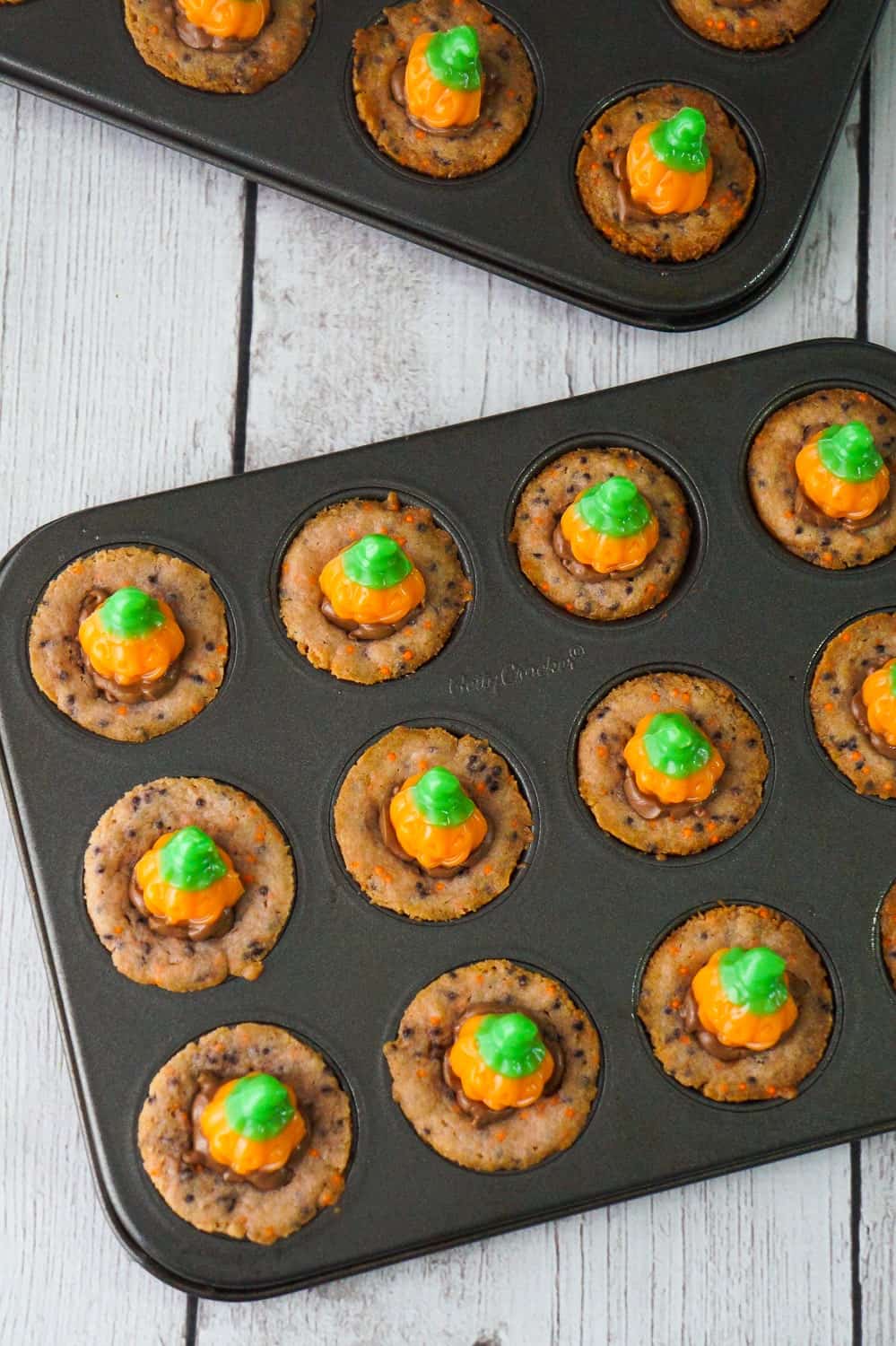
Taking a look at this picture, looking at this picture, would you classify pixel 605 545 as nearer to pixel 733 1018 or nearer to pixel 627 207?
pixel 627 207

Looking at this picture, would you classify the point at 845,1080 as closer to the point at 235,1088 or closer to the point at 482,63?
the point at 235,1088

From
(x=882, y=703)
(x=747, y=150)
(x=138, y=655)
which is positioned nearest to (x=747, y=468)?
(x=882, y=703)

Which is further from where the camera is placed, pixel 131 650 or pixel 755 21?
pixel 755 21

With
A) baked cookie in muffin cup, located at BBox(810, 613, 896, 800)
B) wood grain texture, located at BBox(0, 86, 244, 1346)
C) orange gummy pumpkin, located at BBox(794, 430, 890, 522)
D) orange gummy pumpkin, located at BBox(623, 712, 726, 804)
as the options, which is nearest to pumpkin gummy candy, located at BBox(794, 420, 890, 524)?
orange gummy pumpkin, located at BBox(794, 430, 890, 522)

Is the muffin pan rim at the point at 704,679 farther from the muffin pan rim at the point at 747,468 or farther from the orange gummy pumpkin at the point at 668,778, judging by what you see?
the muffin pan rim at the point at 747,468

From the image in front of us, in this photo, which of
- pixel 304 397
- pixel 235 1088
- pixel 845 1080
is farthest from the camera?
pixel 304 397

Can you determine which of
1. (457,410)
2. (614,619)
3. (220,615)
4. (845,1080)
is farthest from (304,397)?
(845,1080)

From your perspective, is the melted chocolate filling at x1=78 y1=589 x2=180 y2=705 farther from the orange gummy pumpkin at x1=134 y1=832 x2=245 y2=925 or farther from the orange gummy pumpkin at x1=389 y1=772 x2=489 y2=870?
the orange gummy pumpkin at x1=389 y1=772 x2=489 y2=870

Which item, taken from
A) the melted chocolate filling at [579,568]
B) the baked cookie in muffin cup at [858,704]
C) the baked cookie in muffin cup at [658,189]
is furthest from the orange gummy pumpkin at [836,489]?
the baked cookie in muffin cup at [658,189]
